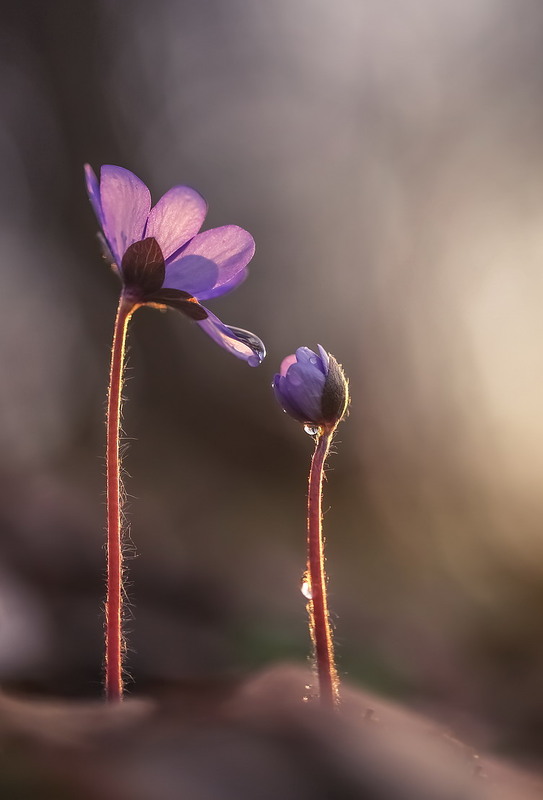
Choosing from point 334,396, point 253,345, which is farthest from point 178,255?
point 334,396

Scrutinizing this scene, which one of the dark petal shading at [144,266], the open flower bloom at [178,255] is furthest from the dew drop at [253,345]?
the dark petal shading at [144,266]

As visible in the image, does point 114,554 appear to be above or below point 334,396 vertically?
below

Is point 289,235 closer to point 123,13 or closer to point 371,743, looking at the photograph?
point 123,13

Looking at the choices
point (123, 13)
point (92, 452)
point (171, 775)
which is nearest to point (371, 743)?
point (171, 775)

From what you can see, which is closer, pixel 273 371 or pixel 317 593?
pixel 317 593

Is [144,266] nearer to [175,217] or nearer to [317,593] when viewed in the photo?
[175,217]

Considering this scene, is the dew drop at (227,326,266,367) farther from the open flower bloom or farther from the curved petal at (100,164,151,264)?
the curved petal at (100,164,151,264)

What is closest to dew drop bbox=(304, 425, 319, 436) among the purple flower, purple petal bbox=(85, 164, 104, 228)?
the purple flower
